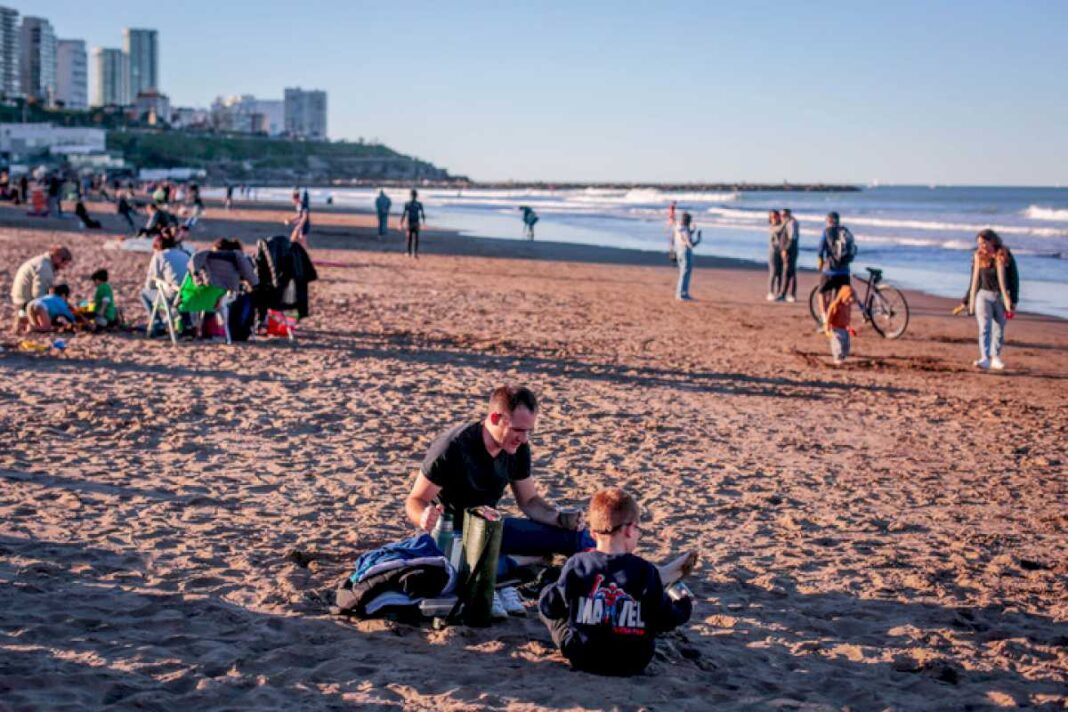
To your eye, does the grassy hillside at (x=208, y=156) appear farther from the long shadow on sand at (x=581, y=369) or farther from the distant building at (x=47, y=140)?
the long shadow on sand at (x=581, y=369)

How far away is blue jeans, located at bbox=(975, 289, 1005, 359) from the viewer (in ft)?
41.3

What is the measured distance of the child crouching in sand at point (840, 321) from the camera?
42.1 ft

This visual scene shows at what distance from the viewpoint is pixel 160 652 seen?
14.9ft

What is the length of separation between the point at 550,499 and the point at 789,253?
13.6 metres

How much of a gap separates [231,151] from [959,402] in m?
191

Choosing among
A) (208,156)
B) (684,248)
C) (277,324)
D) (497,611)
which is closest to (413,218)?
(684,248)

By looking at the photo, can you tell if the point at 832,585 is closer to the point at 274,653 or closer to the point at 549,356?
the point at 274,653

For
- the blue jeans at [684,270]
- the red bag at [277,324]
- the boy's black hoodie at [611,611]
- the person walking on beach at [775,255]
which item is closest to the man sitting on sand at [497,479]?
the boy's black hoodie at [611,611]

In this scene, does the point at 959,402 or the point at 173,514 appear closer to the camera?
the point at 173,514

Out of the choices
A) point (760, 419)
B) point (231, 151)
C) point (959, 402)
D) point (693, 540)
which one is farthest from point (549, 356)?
point (231, 151)

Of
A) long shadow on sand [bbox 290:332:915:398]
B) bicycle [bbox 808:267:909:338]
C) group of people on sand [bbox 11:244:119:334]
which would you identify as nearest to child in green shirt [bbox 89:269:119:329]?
group of people on sand [bbox 11:244:119:334]

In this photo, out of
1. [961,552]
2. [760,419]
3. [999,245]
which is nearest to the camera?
[961,552]

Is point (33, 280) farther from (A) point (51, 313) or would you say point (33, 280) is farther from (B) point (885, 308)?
(B) point (885, 308)

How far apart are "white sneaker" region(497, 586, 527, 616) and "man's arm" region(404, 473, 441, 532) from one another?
1.58 ft
